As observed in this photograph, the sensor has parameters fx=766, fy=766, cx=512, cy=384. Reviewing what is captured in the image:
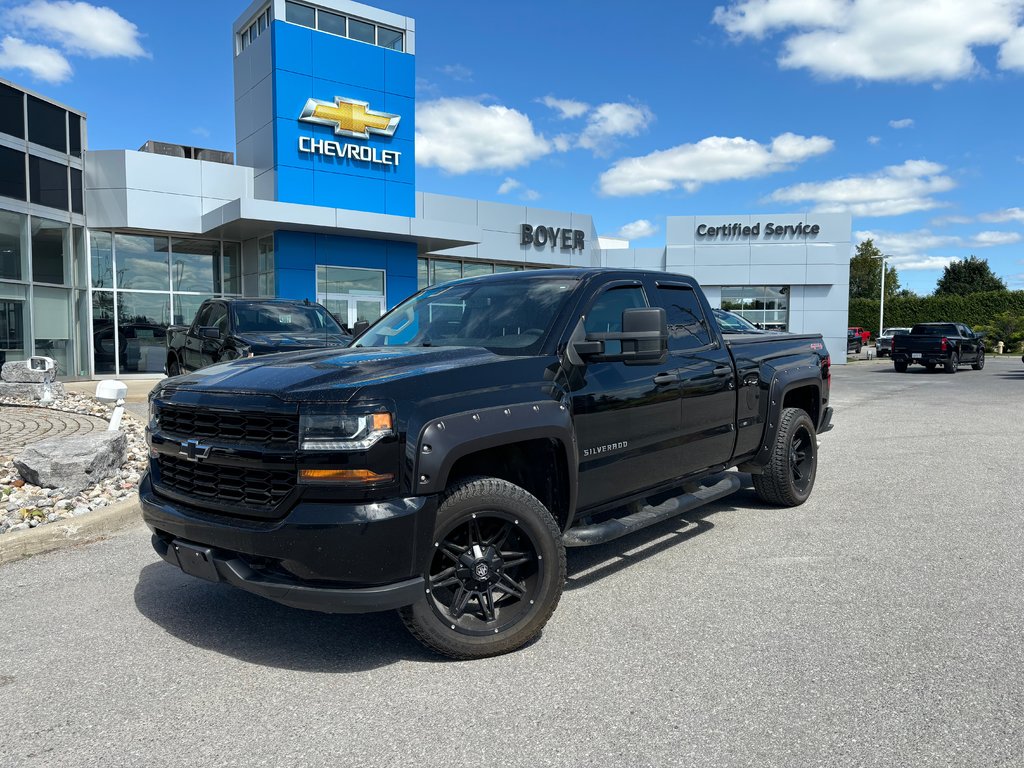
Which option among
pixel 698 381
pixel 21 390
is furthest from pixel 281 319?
pixel 698 381

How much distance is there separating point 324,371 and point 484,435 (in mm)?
804

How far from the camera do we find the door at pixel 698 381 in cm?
508

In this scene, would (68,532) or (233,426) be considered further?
(68,532)

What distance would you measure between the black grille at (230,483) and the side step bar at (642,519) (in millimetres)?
1470

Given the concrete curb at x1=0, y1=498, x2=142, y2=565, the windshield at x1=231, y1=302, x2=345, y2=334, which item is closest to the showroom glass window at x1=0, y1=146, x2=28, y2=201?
the windshield at x1=231, y1=302, x2=345, y2=334

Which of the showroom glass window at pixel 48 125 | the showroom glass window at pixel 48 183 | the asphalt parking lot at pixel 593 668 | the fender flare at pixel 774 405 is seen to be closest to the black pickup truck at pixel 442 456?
the asphalt parking lot at pixel 593 668

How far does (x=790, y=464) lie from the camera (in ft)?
21.3

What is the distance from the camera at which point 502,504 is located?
3566 mm

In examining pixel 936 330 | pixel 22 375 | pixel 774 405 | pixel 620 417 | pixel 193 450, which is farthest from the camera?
Result: pixel 936 330

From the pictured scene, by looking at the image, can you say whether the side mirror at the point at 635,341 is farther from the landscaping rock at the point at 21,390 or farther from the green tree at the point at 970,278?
the green tree at the point at 970,278

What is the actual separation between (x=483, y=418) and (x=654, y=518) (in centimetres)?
163

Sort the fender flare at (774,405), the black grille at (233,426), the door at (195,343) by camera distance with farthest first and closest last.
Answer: the door at (195,343)
the fender flare at (774,405)
the black grille at (233,426)

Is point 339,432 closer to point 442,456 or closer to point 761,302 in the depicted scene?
point 442,456

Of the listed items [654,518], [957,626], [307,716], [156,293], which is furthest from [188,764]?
[156,293]
